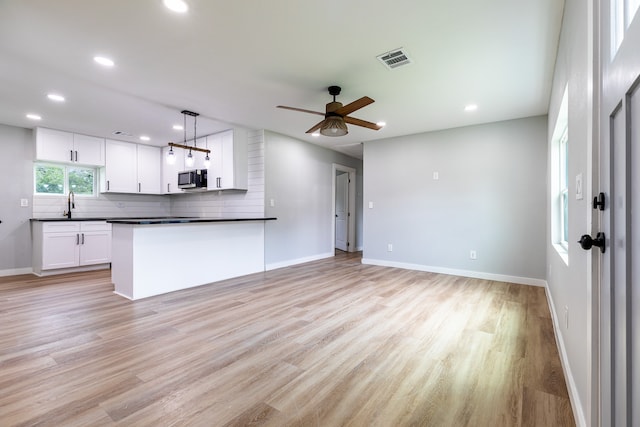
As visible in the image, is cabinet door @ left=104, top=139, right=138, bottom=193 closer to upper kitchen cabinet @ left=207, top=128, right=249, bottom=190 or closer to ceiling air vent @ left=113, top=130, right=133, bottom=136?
ceiling air vent @ left=113, top=130, right=133, bottom=136

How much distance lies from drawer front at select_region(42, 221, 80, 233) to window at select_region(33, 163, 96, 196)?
34.8 inches

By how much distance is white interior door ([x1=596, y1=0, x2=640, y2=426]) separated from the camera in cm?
73

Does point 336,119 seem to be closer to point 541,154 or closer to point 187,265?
point 187,265

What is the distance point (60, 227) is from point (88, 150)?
1.49 metres

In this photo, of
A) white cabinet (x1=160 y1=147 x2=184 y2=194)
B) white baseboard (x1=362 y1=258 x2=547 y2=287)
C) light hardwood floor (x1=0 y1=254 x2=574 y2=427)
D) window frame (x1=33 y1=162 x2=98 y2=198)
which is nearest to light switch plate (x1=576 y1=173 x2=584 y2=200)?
light hardwood floor (x1=0 y1=254 x2=574 y2=427)

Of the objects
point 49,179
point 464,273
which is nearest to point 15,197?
point 49,179

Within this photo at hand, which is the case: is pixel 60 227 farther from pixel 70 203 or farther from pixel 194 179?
pixel 194 179

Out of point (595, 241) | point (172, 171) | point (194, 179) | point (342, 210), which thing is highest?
point (172, 171)

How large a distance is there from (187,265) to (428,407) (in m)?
3.47

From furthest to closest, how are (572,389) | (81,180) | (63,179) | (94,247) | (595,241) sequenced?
(81,180)
(63,179)
(94,247)
(572,389)
(595,241)

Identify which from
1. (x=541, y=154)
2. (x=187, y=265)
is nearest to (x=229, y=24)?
(x=187, y=265)

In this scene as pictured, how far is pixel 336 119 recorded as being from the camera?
3.12 meters

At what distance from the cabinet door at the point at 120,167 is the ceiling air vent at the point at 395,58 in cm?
553

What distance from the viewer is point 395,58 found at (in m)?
2.72
